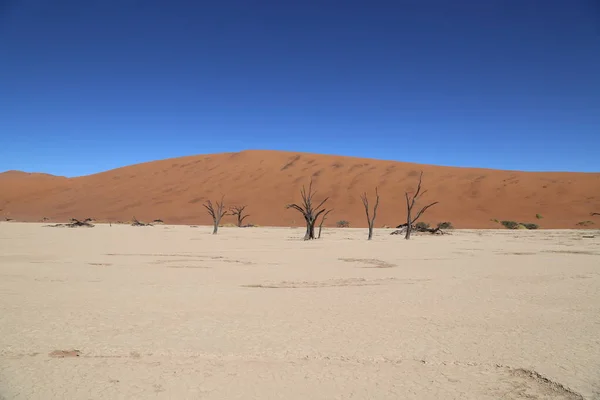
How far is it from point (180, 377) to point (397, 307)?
3.64 metres

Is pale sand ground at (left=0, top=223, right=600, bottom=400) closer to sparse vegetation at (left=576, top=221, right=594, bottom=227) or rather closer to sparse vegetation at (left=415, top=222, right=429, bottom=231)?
sparse vegetation at (left=415, top=222, right=429, bottom=231)

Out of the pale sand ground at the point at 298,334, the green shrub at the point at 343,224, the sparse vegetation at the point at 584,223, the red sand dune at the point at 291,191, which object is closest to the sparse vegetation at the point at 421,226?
the red sand dune at the point at 291,191

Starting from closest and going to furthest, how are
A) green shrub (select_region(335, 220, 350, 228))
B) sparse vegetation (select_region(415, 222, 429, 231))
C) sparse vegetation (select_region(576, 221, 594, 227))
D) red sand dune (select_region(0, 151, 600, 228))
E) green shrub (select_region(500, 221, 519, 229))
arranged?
sparse vegetation (select_region(415, 222, 429, 231))
green shrub (select_region(500, 221, 519, 229))
sparse vegetation (select_region(576, 221, 594, 227))
green shrub (select_region(335, 220, 350, 228))
red sand dune (select_region(0, 151, 600, 228))

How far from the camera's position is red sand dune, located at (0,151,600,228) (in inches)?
1727

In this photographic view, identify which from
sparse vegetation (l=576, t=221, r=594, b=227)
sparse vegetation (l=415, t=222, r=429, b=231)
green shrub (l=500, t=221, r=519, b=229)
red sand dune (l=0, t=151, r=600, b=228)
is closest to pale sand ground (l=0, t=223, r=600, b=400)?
sparse vegetation (l=415, t=222, r=429, b=231)

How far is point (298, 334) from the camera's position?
4980mm

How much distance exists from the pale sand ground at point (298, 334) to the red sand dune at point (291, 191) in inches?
1310

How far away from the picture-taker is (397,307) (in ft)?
20.9

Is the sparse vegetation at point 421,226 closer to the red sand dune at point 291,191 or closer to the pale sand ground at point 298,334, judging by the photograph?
the red sand dune at point 291,191

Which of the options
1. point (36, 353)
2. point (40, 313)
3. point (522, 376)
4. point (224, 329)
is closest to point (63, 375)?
point (36, 353)

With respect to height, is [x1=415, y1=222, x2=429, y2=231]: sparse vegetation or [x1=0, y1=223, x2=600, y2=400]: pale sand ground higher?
[x1=415, y1=222, x2=429, y2=231]: sparse vegetation

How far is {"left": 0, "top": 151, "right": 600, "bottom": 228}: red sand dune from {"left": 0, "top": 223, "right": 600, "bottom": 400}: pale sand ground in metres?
33.3

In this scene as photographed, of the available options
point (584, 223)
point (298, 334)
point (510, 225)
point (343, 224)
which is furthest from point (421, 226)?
point (298, 334)

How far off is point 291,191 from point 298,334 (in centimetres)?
4819
